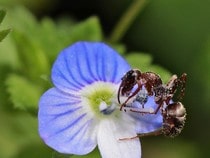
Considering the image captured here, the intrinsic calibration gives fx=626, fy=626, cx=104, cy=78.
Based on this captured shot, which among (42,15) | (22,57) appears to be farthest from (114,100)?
(42,15)

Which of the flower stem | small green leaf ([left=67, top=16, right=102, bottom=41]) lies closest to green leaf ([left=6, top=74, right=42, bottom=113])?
small green leaf ([left=67, top=16, right=102, bottom=41])

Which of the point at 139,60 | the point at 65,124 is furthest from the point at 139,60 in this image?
the point at 65,124

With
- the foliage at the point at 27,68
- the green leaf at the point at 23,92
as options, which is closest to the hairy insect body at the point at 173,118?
the foliage at the point at 27,68

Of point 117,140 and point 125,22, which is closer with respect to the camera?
point 117,140

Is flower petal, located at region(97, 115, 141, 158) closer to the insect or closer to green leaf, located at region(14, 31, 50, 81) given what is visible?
the insect

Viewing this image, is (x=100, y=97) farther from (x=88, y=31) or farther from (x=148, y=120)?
(x=88, y=31)
